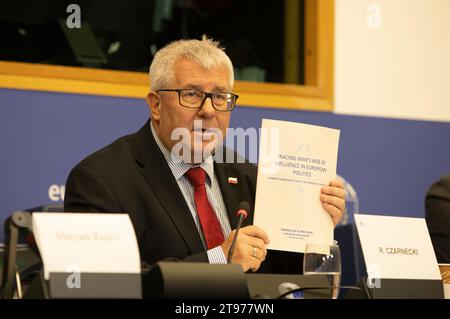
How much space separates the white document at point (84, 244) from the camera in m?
1.71

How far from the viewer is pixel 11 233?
6.14 feet

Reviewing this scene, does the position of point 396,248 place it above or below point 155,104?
below

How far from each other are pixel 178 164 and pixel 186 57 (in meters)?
0.37

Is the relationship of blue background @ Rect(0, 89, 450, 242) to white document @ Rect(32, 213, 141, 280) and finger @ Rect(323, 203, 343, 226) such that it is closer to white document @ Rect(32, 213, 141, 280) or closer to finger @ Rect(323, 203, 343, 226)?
finger @ Rect(323, 203, 343, 226)

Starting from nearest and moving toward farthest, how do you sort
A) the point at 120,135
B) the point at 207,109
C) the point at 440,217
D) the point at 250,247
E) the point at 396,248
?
the point at 396,248 < the point at 250,247 < the point at 207,109 < the point at 440,217 < the point at 120,135

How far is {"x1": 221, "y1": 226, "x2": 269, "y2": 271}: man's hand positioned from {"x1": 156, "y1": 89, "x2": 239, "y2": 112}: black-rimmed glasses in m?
0.67

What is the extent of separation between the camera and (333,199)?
2.40 m

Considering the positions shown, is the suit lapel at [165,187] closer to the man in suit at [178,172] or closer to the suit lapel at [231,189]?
the man in suit at [178,172]

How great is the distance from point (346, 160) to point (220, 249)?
2002 mm

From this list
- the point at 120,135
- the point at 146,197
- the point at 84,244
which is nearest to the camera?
the point at 84,244

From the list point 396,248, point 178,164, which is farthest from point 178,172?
point 396,248

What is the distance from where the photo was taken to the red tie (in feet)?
9.18

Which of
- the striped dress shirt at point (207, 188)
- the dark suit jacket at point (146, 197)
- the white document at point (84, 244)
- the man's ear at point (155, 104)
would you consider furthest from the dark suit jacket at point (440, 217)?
the white document at point (84, 244)

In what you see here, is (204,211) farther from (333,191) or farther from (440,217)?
(440,217)
